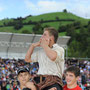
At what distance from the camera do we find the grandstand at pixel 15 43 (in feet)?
83.5

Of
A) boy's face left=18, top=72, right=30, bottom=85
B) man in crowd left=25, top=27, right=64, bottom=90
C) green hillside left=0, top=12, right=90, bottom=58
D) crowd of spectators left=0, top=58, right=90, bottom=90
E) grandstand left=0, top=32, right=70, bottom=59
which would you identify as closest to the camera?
man in crowd left=25, top=27, right=64, bottom=90

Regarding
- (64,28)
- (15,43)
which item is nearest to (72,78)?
→ (15,43)

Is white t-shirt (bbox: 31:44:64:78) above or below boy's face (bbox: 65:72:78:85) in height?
above

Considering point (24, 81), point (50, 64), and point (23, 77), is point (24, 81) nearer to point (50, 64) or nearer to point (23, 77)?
point (23, 77)

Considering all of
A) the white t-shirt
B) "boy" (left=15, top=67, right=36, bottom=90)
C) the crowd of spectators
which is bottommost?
the crowd of spectators

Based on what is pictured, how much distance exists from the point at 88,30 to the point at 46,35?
77.3 meters

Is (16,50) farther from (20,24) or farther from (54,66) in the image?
(20,24)

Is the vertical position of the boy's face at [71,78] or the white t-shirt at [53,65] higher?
the white t-shirt at [53,65]

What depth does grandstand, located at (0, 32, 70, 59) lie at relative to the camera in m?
25.5

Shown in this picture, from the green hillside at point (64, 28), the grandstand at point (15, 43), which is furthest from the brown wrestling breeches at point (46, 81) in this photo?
the green hillside at point (64, 28)

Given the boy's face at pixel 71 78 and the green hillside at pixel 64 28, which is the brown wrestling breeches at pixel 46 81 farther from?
the green hillside at pixel 64 28

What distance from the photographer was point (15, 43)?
2641 centimetres

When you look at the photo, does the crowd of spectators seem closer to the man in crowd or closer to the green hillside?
the man in crowd

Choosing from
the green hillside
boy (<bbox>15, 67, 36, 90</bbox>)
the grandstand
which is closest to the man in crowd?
boy (<bbox>15, 67, 36, 90</bbox>)
